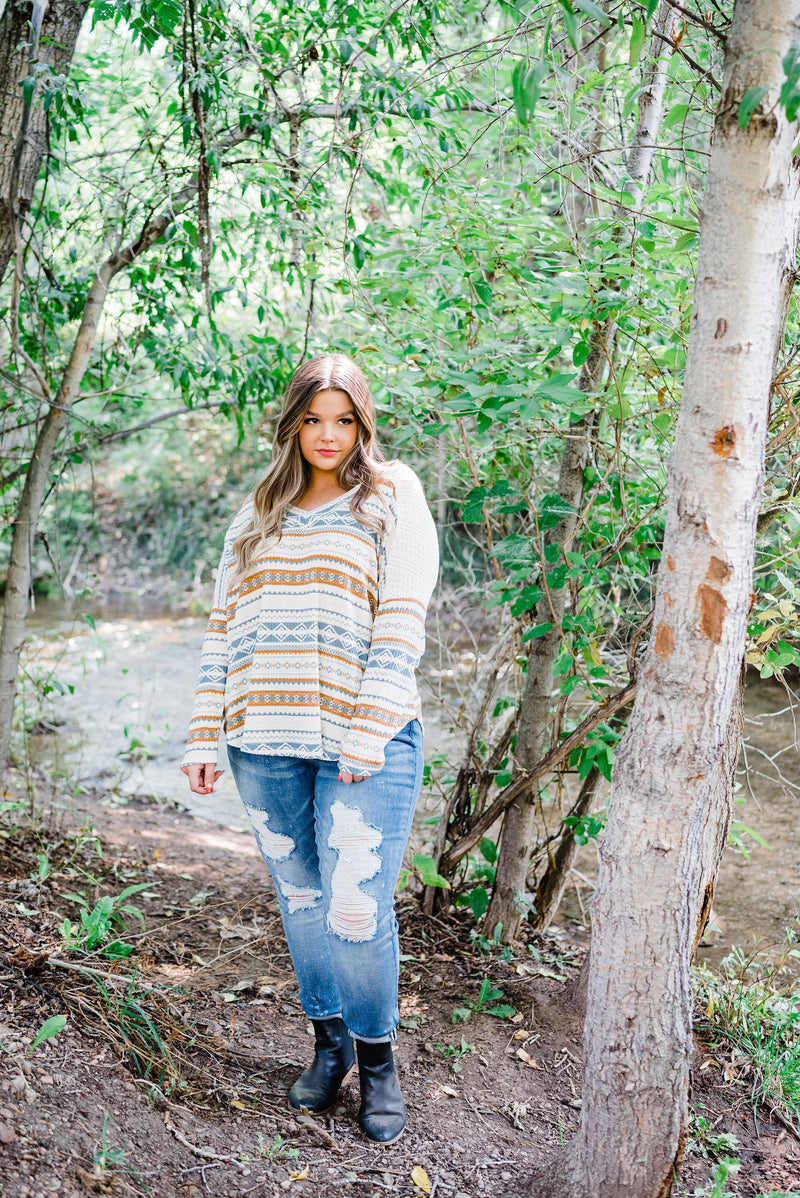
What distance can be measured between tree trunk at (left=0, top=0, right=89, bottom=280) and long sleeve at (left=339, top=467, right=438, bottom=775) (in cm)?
190

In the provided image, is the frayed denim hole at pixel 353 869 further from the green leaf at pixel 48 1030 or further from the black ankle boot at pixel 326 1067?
the green leaf at pixel 48 1030

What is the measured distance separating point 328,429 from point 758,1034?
1.93 m

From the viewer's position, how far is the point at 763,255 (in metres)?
1.48

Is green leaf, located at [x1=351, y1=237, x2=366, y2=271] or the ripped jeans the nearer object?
the ripped jeans

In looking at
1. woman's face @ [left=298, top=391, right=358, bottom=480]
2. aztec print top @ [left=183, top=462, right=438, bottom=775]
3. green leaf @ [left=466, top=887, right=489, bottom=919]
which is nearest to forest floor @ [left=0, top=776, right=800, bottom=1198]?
green leaf @ [left=466, top=887, right=489, bottom=919]

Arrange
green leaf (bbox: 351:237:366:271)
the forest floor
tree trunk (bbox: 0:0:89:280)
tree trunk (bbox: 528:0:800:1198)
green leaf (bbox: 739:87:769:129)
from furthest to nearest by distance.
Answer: green leaf (bbox: 351:237:366:271) < tree trunk (bbox: 0:0:89:280) < the forest floor < tree trunk (bbox: 528:0:800:1198) < green leaf (bbox: 739:87:769:129)

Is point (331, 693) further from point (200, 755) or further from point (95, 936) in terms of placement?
point (95, 936)

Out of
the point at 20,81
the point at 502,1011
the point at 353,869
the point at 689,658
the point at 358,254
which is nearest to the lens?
the point at 689,658

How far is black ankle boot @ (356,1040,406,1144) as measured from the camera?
211cm

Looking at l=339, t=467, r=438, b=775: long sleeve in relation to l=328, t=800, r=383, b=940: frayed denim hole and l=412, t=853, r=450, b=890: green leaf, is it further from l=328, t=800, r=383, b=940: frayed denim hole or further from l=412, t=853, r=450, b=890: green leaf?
l=412, t=853, r=450, b=890: green leaf

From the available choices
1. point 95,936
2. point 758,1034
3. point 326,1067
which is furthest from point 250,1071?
point 758,1034

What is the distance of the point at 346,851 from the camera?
6.60 feet

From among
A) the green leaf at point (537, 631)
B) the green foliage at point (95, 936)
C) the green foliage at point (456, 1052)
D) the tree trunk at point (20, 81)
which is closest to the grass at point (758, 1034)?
the green foliage at point (456, 1052)

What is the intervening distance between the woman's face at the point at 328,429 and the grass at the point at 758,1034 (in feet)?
5.88
